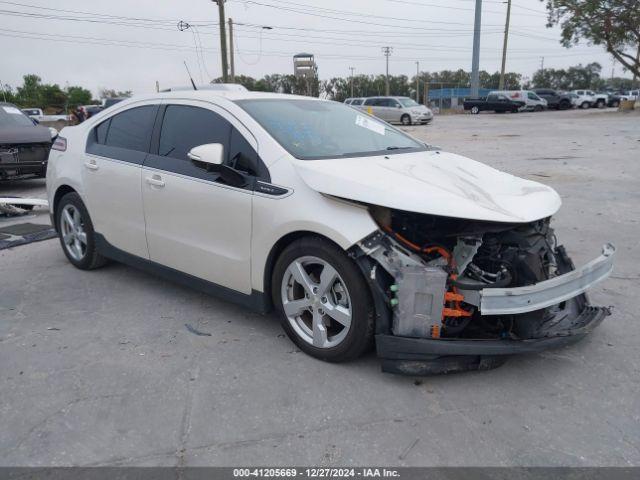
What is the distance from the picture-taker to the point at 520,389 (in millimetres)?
3014

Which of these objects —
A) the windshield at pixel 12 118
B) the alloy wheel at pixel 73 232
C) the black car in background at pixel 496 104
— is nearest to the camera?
the alloy wheel at pixel 73 232

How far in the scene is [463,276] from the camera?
3.05 metres

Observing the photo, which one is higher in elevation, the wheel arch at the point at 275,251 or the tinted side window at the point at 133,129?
the tinted side window at the point at 133,129

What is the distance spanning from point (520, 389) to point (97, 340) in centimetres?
276

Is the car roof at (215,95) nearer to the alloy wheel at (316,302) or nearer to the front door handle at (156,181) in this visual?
the front door handle at (156,181)

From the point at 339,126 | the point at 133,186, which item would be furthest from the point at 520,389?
the point at 133,186

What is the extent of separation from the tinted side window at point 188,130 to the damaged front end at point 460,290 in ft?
4.53

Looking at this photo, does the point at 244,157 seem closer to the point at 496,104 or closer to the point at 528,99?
the point at 496,104

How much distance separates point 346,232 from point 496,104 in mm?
44908

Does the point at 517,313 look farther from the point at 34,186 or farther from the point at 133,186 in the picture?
the point at 34,186

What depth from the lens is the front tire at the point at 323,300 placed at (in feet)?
10.0

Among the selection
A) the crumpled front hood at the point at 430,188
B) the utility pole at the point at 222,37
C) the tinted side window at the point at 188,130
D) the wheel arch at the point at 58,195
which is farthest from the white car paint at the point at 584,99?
the tinted side window at the point at 188,130

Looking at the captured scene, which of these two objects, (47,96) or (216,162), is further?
(47,96)

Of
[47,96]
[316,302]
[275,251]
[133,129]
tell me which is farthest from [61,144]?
[47,96]
